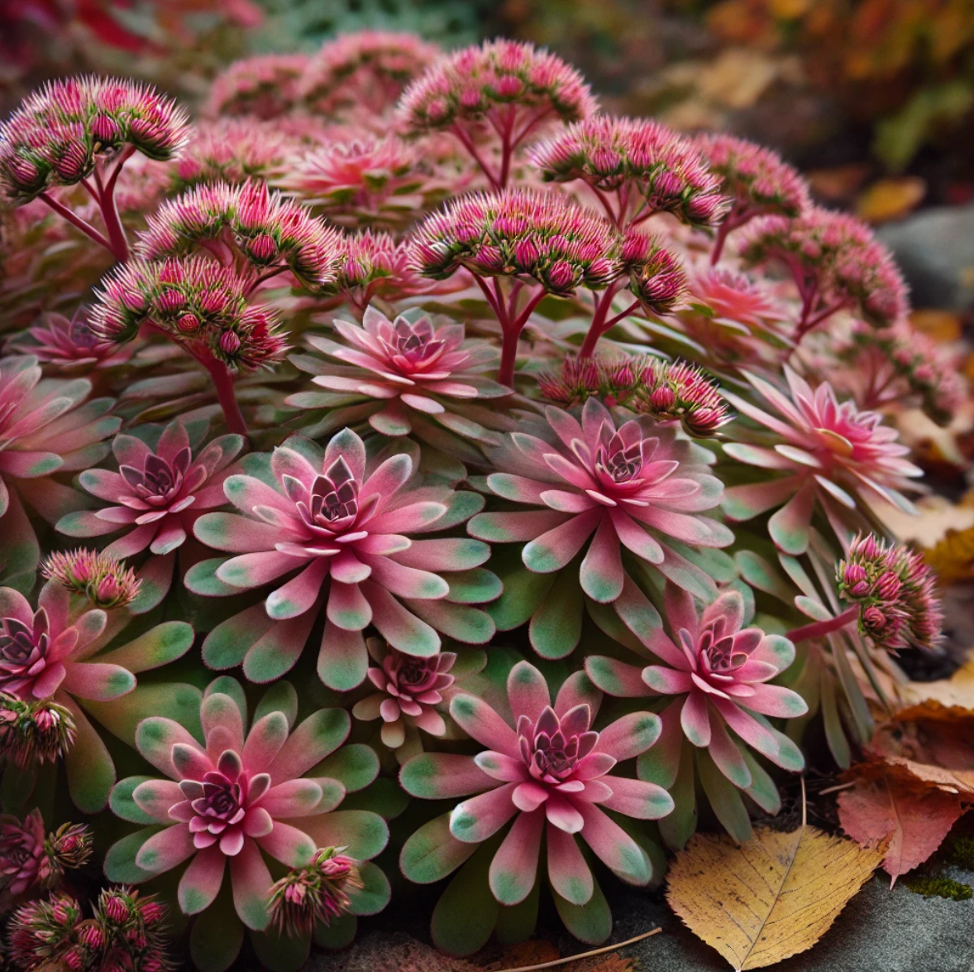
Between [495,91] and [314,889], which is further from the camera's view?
[495,91]

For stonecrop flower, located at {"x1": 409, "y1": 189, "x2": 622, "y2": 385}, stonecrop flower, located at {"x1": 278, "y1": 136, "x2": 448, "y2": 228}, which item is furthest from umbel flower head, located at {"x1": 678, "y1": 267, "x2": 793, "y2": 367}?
stonecrop flower, located at {"x1": 278, "y1": 136, "x2": 448, "y2": 228}

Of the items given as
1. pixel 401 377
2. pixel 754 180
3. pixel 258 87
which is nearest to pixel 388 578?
pixel 401 377

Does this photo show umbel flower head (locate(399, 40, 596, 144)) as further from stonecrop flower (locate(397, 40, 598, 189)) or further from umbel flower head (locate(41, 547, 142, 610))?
umbel flower head (locate(41, 547, 142, 610))

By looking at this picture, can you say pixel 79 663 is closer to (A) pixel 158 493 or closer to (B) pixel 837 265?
(A) pixel 158 493

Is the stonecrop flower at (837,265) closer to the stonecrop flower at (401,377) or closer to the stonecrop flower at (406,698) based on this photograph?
the stonecrop flower at (401,377)

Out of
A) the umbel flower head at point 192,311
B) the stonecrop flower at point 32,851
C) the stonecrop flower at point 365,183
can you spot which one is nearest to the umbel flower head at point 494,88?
the stonecrop flower at point 365,183

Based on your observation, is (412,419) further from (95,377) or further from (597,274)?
(95,377)
